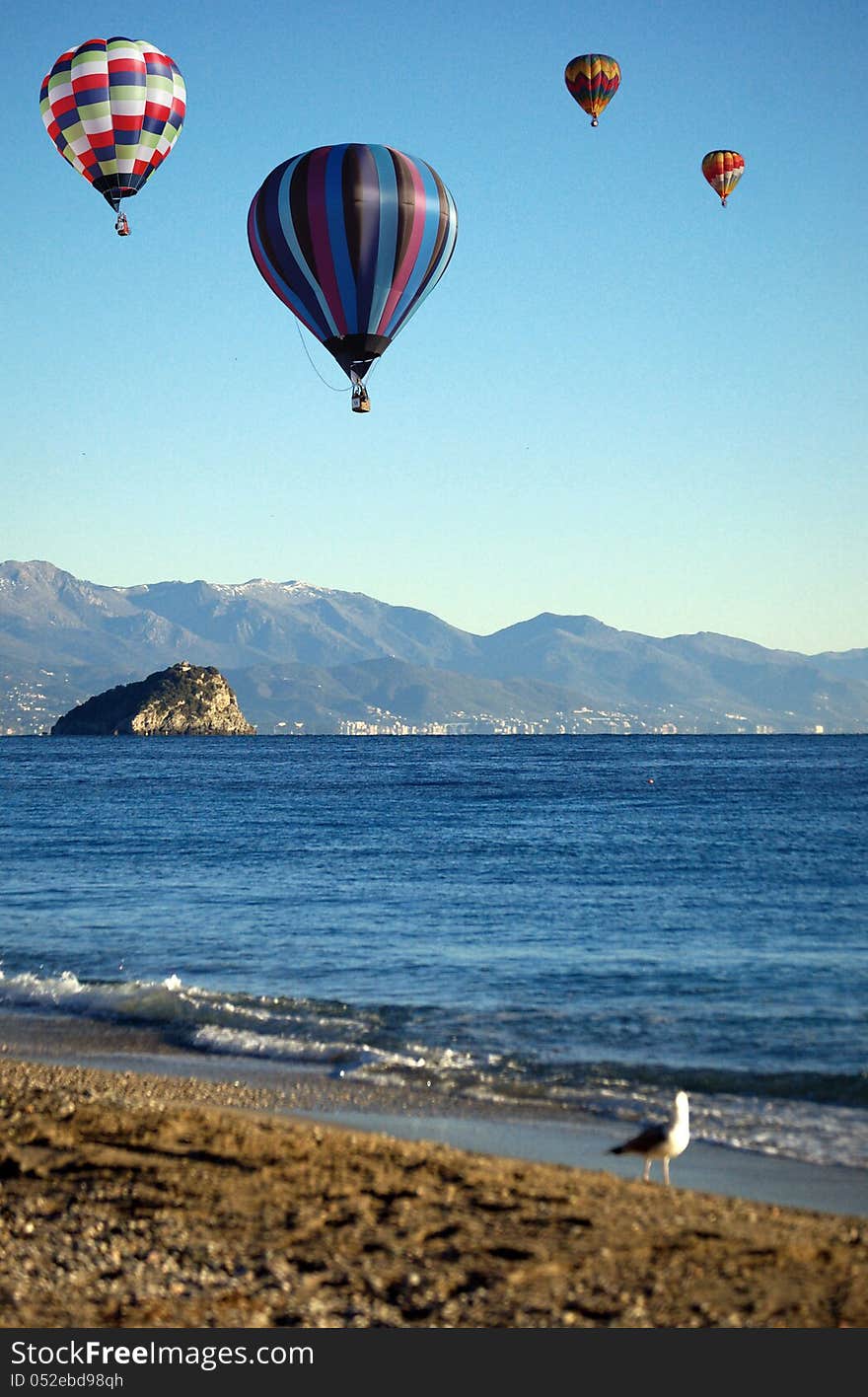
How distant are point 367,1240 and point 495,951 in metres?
14.6

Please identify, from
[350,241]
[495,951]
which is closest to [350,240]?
[350,241]

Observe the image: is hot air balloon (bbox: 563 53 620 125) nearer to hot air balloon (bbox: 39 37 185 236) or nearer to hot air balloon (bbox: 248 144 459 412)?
hot air balloon (bbox: 39 37 185 236)

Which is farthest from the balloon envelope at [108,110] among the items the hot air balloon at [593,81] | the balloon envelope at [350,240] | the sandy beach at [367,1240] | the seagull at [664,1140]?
the seagull at [664,1140]

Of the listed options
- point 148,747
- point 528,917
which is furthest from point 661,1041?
point 148,747

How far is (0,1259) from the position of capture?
336 inches

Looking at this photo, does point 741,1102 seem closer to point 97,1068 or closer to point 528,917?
point 97,1068

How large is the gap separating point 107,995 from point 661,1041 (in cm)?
863

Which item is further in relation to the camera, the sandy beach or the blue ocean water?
the blue ocean water

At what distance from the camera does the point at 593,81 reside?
200 ft

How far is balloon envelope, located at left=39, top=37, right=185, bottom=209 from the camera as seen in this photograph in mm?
45875

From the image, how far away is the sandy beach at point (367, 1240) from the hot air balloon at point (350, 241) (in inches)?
1064

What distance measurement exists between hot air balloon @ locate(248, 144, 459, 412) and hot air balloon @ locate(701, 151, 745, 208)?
121ft

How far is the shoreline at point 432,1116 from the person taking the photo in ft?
37.0

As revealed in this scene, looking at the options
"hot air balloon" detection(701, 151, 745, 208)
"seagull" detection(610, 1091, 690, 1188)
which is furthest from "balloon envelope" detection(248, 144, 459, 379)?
"hot air balloon" detection(701, 151, 745, 208)
